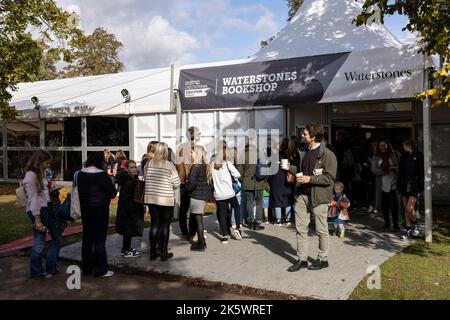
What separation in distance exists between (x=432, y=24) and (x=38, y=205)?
5782 mm

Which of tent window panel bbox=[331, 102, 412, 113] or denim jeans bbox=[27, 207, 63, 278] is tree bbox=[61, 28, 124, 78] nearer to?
tent window panel bbox=[331, 102, 412, 113]

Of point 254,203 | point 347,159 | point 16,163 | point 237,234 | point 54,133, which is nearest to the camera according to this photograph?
point 237,234

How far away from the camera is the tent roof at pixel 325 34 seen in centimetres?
921

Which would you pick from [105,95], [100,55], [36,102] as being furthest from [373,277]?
[100,55]

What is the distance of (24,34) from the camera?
13297 mm

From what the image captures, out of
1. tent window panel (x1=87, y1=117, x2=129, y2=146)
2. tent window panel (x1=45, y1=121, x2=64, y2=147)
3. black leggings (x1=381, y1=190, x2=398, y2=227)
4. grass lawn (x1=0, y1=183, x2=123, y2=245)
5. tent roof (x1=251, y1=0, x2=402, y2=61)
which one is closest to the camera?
black leggings (x1=381, y1=190, x2=398, y2=227)

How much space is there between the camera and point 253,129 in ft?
37.3

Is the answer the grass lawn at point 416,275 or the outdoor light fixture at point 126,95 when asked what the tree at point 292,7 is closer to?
the outdoor light fixture at point 126,95

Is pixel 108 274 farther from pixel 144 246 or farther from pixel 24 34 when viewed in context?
pixel 24 34

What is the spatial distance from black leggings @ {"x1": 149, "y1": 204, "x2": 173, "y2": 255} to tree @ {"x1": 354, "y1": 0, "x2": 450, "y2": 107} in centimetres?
380

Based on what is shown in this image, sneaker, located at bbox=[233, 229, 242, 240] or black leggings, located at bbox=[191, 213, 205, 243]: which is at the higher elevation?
black leggings, located at bbox=[191, 213, 205, 243]

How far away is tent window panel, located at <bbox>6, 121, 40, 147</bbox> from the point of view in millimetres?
19031

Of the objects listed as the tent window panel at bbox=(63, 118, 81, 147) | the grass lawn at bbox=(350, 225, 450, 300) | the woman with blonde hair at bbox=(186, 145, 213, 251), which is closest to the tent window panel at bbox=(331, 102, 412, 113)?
the grass lawn at bbox=(350, 225, 450, 300)

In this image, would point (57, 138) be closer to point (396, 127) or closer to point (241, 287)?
point (396, 127)
